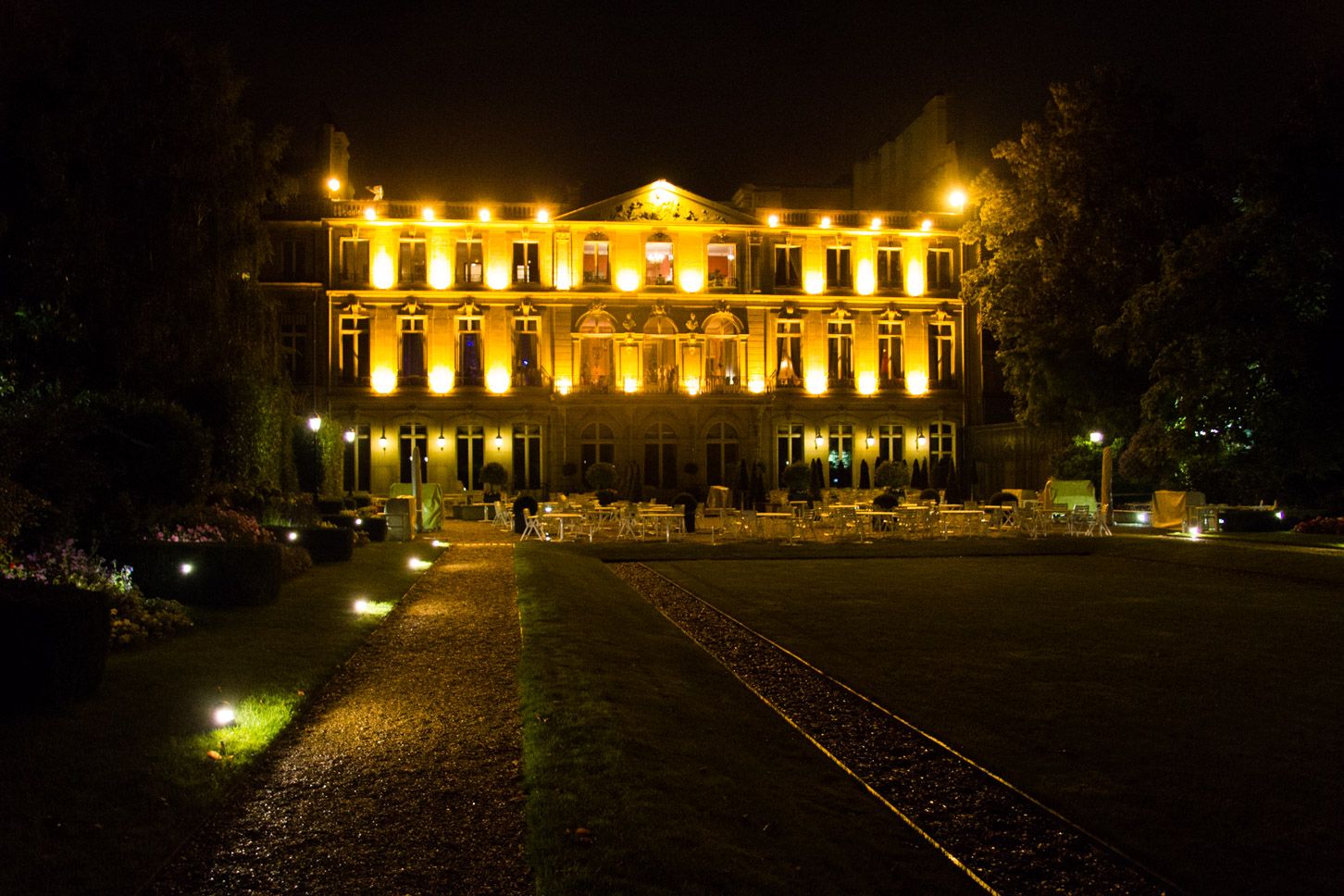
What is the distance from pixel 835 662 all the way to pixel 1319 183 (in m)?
15.2

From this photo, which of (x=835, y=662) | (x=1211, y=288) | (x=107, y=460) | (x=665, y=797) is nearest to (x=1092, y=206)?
(x=1211, y=288)

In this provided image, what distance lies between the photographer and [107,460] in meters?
13.0

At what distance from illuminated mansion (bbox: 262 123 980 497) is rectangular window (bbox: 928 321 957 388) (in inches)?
15.6

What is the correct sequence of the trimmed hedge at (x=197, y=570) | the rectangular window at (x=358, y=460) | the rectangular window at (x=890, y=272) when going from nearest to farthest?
1. the trimmed hedge at (x=197, y=570)
2. the rectangular window at (x=358, y=460)
3. the rectangular window at (x=890, y=272)

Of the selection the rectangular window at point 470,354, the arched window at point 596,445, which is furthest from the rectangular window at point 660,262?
the rectangular window at point 470,354

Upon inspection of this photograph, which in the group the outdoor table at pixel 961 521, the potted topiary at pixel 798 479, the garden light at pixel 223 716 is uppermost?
the potted topiary at pixel 798 479

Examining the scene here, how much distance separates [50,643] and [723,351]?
114 feet

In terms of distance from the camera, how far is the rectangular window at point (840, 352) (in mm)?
41562

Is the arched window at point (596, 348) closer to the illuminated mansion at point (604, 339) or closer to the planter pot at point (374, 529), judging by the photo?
the illuminated mansion at point (604, 339)

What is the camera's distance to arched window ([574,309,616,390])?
39.7 metres

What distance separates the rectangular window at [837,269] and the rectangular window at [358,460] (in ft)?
59.7

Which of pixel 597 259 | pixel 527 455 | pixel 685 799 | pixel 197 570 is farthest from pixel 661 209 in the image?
pixel 685 799

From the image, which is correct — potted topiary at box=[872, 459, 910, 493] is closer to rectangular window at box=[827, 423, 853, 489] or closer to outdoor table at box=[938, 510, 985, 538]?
rectangular window at box=[827, 423, 853, 489]

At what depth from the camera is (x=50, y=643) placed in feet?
22.7
